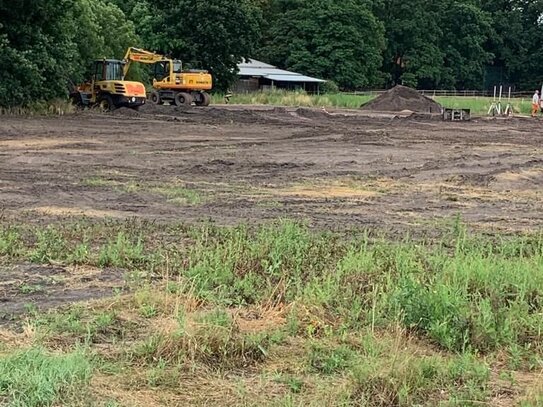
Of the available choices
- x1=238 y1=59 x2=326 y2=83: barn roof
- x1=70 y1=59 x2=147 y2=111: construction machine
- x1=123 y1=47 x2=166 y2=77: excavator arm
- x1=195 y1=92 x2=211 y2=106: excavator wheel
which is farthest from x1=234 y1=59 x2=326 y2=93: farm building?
x1=70 y1=59 x2=147 y2=111: construction machine

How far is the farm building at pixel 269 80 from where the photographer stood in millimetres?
74875

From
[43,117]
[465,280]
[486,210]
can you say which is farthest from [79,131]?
[465,280]

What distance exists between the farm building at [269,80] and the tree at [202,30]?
1332 centimetres

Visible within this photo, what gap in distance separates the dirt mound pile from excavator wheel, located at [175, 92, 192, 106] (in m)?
16.0

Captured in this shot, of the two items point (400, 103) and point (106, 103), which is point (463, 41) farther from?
point (106, 103)

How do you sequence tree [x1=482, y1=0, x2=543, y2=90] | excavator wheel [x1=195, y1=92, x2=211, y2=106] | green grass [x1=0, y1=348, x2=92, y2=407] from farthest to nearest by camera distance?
tree [x1=482, y1=0, x2=543, y2=90] → excavator wheel [x1=195, y1=92, x2=211, y2=106] → green grass [x1=0, y1=348, x2=92, y2=407]

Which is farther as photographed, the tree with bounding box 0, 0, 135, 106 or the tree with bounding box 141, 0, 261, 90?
the tree with bounding box 141, 0, 261, 90

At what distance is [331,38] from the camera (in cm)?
8144

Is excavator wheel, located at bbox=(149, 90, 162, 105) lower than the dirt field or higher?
higher

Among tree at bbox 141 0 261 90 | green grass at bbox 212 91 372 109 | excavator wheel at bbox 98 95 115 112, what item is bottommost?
excavator wheel at bbox 98 95 115 112

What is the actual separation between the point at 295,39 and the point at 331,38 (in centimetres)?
410

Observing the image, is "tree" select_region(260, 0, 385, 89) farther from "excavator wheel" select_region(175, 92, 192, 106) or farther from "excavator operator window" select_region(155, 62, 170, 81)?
"excavator operator window" select_region(155, 62, 170, 81)

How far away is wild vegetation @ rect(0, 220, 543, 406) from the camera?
15.9ft

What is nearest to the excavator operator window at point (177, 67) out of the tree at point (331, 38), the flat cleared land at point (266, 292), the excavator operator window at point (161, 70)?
the excavator operator window at point (161, 70)
